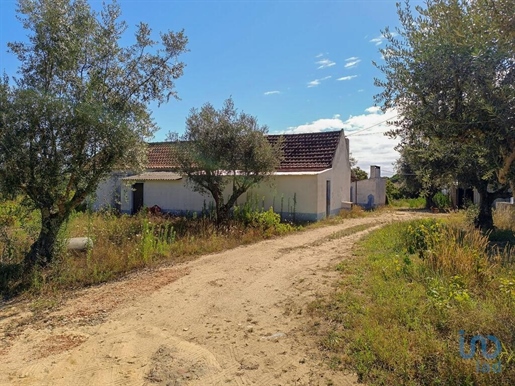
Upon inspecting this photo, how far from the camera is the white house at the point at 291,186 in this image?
16.7m

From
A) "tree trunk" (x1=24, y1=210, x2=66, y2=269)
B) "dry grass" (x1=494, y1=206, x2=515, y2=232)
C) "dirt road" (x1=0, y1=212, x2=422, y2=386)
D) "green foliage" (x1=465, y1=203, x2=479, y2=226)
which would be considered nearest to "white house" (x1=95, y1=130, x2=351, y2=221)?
"green foliage" (x1=465, y1=203, x2=479, y2=226)

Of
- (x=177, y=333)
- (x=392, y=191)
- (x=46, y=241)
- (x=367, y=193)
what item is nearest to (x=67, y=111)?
(x=46, y=241)

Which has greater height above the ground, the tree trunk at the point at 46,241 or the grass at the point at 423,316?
the tree trunk at the point at 46,241

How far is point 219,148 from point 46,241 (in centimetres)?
716

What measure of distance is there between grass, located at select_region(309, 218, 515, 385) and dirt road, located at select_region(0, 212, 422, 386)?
36 centimetres

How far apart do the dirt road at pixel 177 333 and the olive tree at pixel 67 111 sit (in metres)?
2.49

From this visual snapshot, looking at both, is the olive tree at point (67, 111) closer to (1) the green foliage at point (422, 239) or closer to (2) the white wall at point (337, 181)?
(1) the green foliage at point (422, 239)

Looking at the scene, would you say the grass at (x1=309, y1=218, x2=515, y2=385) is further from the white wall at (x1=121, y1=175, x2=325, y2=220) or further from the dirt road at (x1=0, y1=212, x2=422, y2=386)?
the white wall at (x1=121, y1=175, x2=325, y2=220)

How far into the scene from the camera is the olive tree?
6.64 meters

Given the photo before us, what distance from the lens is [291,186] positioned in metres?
16.9

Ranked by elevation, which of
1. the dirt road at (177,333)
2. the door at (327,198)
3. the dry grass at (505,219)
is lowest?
the dirt road at (177,333)

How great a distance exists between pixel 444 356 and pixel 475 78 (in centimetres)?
297

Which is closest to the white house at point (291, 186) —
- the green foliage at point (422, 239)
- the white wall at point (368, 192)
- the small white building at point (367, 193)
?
the small white building at point (367, 193)
